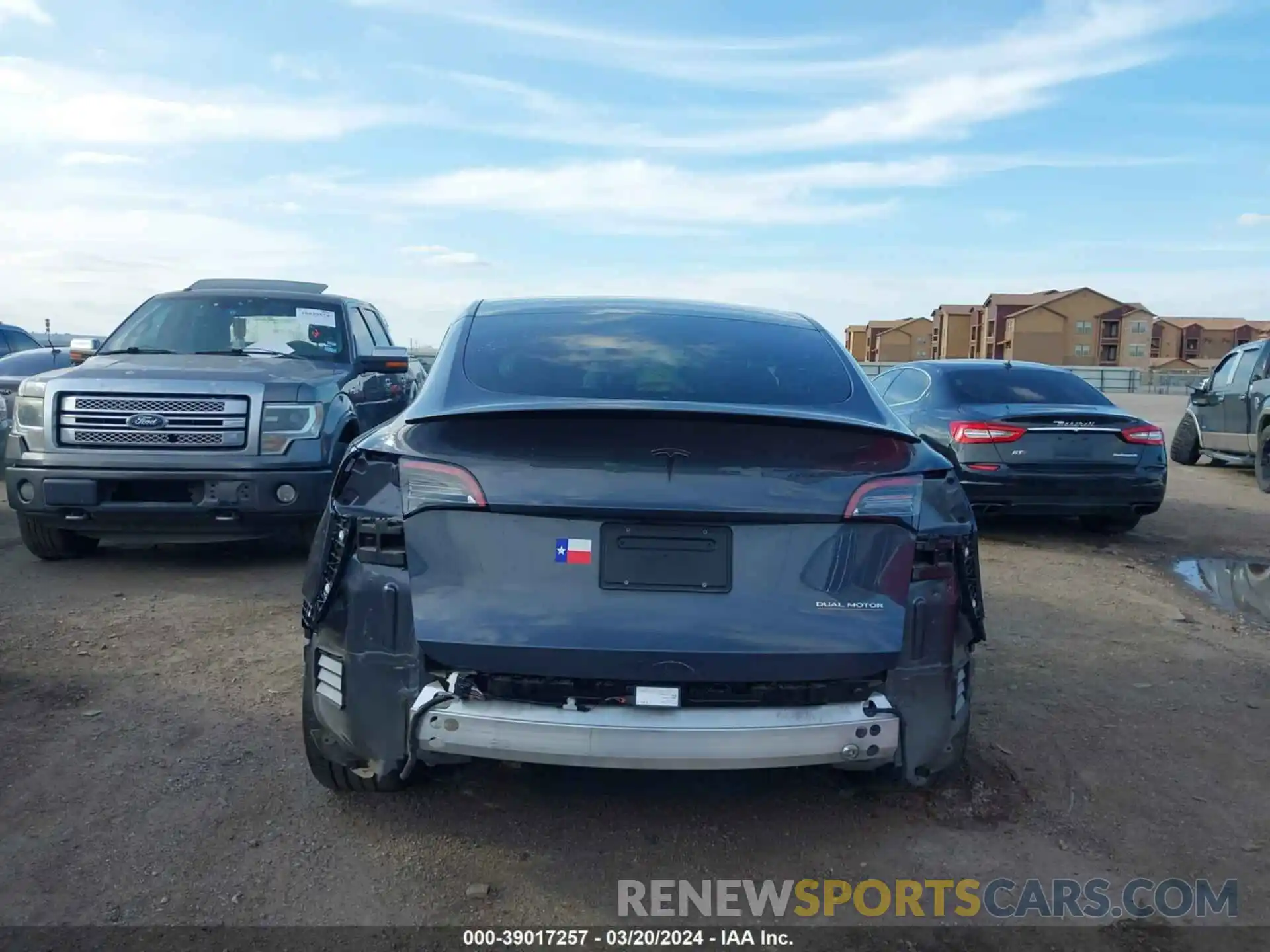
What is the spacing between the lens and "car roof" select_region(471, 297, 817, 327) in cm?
395

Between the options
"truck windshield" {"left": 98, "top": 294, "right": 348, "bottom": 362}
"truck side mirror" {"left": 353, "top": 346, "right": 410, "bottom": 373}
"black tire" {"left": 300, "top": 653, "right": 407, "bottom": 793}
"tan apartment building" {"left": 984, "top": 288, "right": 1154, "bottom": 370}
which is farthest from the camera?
→ "tan apartment building" {"left": 984, "top": 288, "right": 1154, "bottom": 370}

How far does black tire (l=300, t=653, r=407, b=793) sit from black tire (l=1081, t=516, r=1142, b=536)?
7299 mm

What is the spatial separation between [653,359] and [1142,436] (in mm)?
6107

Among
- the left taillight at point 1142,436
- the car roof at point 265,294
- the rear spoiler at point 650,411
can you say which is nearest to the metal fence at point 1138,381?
the left taillight at point 1142,436

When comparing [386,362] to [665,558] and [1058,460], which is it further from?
[1058,460]

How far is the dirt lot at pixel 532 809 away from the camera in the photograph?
113 inches

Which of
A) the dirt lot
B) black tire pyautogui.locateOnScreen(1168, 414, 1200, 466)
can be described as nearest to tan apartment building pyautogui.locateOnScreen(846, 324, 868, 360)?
black tire pyautogui.locateOnScreen(1168, 414, 1200, 466)

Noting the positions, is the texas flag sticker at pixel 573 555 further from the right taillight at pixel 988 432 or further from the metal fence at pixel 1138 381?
the metal fence at pixel 1138 381

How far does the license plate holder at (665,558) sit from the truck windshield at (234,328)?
5460 mm

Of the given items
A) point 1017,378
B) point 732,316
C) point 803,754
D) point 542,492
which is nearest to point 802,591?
point 803,754

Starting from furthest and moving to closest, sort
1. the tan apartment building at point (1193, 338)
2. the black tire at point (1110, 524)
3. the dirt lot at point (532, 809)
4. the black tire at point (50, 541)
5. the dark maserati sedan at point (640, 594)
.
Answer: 1. the tan apartment building at point (1193, 338)
2. the black tire at point (1110, 524)
3. the black tire at point (50, 541)
4. the dirt lot at point (532, 809)
5. the dark maserati sedan at point (640, 594)

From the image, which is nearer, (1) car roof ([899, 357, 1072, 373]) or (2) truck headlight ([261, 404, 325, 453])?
(2) truck headlight ([261, 404, 325, 453])

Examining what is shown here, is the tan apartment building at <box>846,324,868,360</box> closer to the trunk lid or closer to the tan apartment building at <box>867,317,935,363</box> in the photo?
the tan apartment building at <box>867,317,935,363</box>

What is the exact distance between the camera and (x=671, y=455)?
285 centimetres
